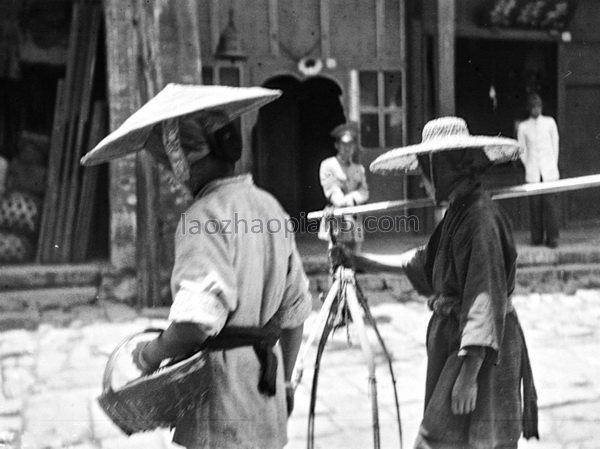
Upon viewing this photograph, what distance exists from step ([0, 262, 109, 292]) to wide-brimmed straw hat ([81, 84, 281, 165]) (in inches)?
206

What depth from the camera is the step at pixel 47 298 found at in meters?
7.07

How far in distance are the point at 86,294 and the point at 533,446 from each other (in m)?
4.77

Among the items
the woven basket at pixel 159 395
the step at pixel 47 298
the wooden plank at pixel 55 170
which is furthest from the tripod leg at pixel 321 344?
the wooden plank at pixel 55 170

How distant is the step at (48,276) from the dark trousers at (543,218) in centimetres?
513

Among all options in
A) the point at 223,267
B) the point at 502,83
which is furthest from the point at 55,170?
the point at 502,83

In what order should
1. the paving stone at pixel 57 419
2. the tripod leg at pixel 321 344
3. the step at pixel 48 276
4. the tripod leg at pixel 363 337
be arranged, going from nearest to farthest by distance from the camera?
the tripod leg at pixel 363 337 < the tripod leg at pixel 321 344 < the paving stone at pixel 57 419 < the step at pixel 48 276

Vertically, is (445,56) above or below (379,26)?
below

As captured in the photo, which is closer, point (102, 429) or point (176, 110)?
point (176, 110)

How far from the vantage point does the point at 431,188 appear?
291 centimetres

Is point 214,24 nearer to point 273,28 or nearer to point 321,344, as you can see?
point 273,28

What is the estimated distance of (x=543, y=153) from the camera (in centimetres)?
859

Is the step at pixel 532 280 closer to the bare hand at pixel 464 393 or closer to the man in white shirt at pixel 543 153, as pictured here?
the man in white shirt at pixel 543 153

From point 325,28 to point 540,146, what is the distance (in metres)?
2.96

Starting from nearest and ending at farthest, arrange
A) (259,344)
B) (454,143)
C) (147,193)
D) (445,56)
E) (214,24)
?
(259,344) → (454,143) → (147,193) → (445,56) → (214,24)
